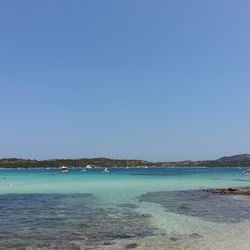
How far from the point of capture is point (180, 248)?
17562 mm

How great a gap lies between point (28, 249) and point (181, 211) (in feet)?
48.5

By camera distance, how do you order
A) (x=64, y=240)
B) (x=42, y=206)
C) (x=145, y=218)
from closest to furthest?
(x=64, y=240), (x=145, y=218), (x=42, y=206)

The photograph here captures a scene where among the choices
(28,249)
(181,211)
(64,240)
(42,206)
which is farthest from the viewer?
(42,206)

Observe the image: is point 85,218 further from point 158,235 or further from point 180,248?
point 180,248

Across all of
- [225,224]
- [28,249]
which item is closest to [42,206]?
[225,224]

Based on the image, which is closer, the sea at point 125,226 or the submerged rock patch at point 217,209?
the sea at point 125,226

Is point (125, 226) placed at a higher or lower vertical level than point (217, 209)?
lower

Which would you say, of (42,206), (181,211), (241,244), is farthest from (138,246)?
(42,206)

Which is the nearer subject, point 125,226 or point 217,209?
point 125,226

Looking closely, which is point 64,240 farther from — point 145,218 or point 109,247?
point 145,218

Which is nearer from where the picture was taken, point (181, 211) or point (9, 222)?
point (9, 222)

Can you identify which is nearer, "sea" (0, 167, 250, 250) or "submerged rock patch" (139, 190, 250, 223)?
"sea" (0, 167, 250, 250)

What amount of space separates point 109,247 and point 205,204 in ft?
62.9

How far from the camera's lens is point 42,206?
33469mm
